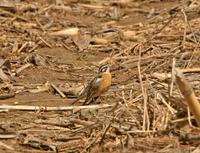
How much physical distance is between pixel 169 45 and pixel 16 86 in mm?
2674

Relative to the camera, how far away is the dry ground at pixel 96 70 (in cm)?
600

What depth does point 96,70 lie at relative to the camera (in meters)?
9.20

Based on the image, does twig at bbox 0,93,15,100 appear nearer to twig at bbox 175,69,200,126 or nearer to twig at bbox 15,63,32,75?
twig at bbox 15,63,32,75

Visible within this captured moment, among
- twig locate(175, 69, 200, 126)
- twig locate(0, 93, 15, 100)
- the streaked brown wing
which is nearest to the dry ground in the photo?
twig locate(0, 93, 15, 100)

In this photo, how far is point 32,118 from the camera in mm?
7012

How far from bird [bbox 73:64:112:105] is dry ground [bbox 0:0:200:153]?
120 millimetres

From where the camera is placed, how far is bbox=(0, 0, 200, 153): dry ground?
19.7 ft

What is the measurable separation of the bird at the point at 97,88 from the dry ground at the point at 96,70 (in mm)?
120

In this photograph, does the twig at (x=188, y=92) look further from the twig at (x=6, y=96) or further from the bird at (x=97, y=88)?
the twig at (x=6, y=96)

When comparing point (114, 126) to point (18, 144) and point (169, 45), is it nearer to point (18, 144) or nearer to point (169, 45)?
point (18, 144)

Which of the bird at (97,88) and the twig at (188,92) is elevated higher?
the bird at (97,88)

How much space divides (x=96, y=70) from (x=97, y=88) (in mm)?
1772

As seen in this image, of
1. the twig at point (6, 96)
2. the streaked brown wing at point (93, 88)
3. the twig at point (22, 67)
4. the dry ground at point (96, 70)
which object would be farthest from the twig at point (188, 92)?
the twig at point (22, 67)

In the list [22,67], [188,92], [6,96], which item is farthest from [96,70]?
[188,92]
